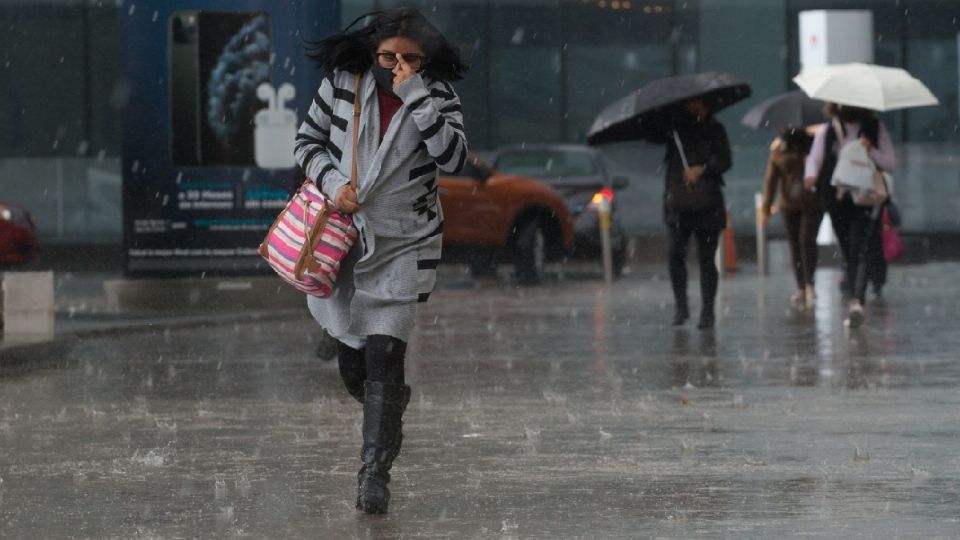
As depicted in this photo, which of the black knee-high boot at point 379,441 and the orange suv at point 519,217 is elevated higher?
the black knee-high boot at point 379,441

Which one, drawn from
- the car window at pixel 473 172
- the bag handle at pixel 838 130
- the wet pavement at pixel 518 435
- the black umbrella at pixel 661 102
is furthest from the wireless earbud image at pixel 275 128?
the car window at pixel 473 172

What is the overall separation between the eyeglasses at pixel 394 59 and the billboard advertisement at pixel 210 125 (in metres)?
11.8

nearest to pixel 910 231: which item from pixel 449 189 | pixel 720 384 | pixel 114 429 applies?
pixel 449 189

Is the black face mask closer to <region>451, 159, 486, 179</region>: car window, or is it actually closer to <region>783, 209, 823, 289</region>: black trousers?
<region>783, 209, 823, 289</region>: black trousers

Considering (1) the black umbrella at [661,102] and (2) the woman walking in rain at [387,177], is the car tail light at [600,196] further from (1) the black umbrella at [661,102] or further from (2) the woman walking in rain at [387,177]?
(2) the woman walking in rain at [387,177]

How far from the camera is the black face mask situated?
741 cm

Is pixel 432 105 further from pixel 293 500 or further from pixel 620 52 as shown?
pixel 620 52

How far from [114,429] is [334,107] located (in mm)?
2821

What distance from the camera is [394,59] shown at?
7.41m

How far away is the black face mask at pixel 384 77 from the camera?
7410 millimetres

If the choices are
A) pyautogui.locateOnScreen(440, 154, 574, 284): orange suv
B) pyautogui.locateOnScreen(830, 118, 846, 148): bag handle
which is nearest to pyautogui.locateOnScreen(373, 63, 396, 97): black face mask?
pyautogui.locateOnScreen(830, 118, 846, 148): bag handle

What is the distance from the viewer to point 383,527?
6840 millimetres

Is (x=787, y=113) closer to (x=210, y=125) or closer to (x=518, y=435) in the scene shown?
(x=210, y=125)

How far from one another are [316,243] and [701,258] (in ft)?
28.7
